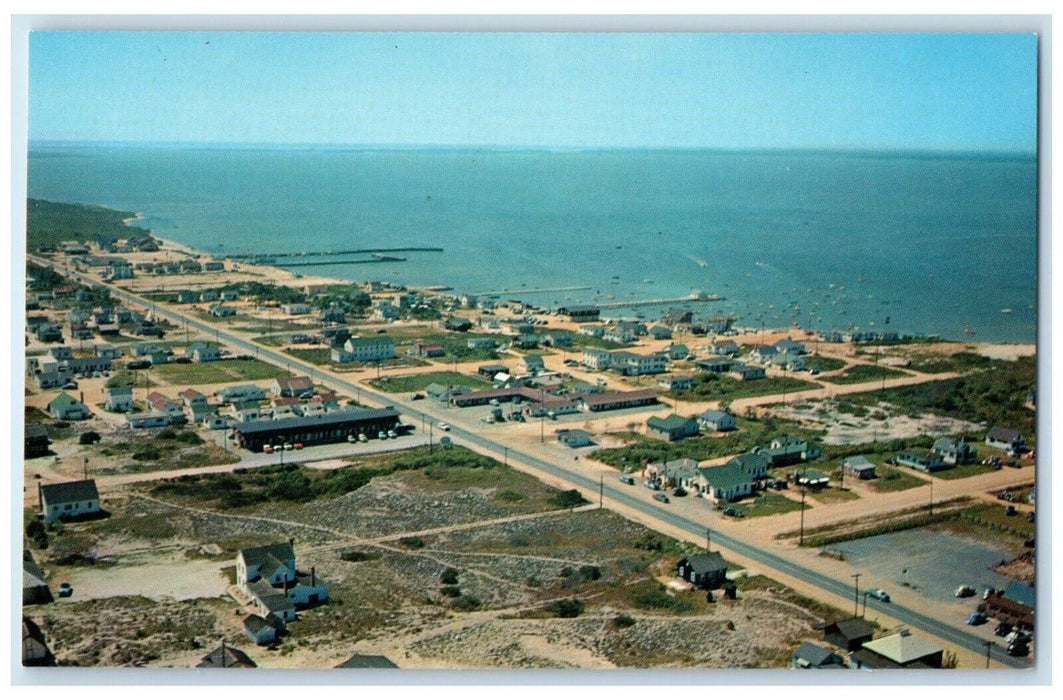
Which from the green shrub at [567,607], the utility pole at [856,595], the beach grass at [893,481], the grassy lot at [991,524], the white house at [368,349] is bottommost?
the green shrub at [567,607]

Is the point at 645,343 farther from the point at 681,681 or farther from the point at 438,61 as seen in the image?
the point at 681,681

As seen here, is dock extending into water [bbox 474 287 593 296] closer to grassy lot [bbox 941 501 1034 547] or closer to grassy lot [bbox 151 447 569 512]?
grassy lot [bbox 151 447 569 512]

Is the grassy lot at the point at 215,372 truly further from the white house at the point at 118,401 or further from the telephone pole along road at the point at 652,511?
the white house at the point at 118,401

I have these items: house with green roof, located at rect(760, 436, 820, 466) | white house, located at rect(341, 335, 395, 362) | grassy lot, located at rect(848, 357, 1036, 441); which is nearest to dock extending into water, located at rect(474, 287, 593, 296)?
white house, located at rect(341, 335, 395, 362)

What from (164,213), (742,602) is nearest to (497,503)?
(742,602)

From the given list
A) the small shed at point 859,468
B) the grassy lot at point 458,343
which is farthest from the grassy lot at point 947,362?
the grassy lot at point 458,343

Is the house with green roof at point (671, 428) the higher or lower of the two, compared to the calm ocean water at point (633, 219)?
lower
